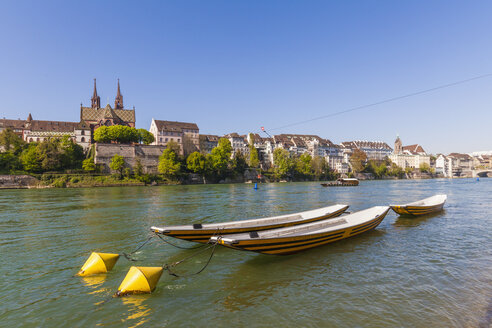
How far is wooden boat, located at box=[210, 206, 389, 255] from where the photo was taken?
28.2 ft

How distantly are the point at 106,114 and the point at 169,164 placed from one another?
3770 cm

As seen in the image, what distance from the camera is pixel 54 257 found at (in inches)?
418

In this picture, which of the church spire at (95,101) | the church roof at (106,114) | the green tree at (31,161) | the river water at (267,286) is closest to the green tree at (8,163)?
the green tree at (31,161)

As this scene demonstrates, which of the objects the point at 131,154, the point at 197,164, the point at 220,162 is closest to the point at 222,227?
the point at 197,164

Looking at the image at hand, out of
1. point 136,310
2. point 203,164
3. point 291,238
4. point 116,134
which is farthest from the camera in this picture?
point 203,164

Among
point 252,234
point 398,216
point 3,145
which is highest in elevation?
point 3,145

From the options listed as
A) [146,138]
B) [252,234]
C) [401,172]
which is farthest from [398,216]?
[401,172]

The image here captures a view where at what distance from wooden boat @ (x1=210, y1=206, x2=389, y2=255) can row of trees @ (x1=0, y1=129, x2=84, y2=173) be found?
7774 cm

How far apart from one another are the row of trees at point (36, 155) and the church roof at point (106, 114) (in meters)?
23.0

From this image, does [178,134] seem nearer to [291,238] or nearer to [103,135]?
[103,135]

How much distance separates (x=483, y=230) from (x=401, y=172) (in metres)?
156

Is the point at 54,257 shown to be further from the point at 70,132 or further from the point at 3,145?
the point at 70,132

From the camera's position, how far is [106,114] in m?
97.0

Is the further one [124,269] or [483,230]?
[483,230]
